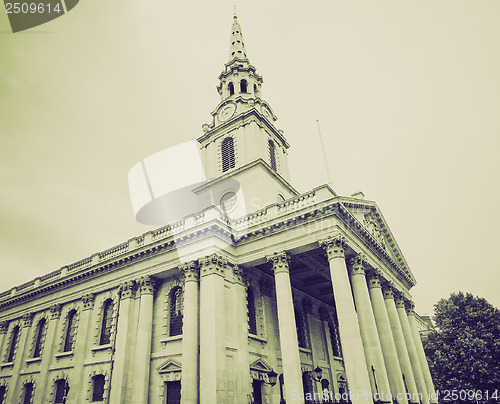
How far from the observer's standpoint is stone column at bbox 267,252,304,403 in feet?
51.8

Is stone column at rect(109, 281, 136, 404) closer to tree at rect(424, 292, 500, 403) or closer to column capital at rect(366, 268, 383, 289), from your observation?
column capital at rect(366, 268, 383, 289)

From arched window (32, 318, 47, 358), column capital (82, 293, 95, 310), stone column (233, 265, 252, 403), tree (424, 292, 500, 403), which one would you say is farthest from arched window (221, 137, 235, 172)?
tree (424, 292, 500, 403)

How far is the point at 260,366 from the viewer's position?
19672 mm

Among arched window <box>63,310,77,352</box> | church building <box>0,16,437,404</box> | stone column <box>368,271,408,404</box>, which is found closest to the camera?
church building <box>0,16,437,404</box>

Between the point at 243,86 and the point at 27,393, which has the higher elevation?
the point at 243,86

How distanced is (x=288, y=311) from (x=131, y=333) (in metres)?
11.2

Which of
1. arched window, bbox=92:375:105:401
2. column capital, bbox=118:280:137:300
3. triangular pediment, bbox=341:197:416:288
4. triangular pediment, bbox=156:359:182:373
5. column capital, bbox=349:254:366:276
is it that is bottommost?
arched window, bbox=92:375:105:401

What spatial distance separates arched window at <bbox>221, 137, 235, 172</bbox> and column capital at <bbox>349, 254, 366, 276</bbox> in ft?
47.8

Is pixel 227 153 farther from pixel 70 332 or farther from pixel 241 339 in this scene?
pixel 70 332

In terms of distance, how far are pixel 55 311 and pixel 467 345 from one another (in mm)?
39665

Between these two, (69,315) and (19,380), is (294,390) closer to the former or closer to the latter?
(69,315)

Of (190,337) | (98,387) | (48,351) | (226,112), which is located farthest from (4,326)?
(226,112)

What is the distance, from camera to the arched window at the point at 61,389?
2317 centimetres

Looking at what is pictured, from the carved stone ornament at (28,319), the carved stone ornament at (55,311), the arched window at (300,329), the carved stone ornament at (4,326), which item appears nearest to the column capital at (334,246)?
the arched window at (300,329)
